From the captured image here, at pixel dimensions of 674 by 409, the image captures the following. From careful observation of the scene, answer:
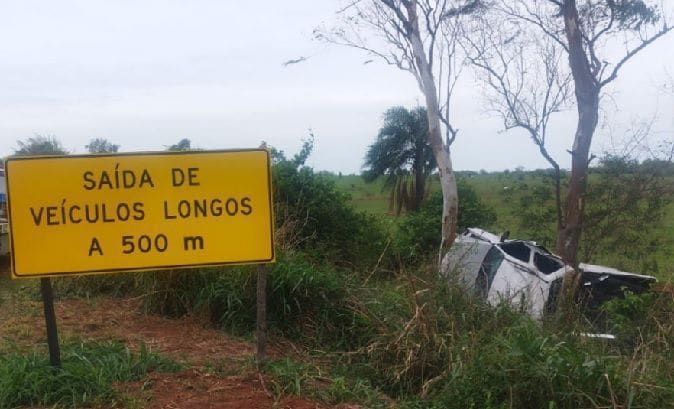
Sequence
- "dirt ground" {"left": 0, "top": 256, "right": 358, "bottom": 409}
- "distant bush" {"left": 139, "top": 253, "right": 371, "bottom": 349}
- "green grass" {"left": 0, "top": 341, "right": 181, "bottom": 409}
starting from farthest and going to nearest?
1. "distant bush" {"left": 139, "top": 253, "right": 371, "bottom": 349}
2. "dirt ground" {"left": 0, "top": 256, "right": 358, "bottom": 409}
3. "green grass" {"left": 0, "top": 341, "right": 181, "bottom": 409}

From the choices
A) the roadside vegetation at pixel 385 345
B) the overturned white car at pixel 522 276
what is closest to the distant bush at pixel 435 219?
the overturned white car at pixel 522 276

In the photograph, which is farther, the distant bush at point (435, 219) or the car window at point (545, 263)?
the distant bush at point (435, 219)

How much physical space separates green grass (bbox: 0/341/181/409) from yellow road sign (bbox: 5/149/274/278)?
0.60 metres

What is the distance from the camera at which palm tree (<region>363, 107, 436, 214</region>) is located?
2061cm

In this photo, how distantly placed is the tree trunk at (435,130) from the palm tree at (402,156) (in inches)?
202

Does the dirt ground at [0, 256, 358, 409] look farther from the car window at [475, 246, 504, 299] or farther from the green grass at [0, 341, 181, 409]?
the car window at [475, 246, 504, 299]

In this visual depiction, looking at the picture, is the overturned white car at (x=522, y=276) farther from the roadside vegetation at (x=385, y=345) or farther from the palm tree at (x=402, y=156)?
the palm tree at (x=402, y=156)

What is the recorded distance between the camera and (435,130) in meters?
14.8

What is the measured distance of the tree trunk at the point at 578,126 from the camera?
13117 millimetres

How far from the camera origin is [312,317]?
651 centimetres

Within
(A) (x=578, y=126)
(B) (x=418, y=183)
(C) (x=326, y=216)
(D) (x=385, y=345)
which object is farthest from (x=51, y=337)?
(B) (x=418, y=183)

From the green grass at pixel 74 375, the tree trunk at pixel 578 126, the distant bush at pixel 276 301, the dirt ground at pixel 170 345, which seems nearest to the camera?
the green grass at pixel 74 375

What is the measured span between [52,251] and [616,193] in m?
11.6

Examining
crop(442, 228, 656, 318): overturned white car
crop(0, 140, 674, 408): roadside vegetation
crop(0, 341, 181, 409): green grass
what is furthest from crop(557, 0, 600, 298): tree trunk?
crop(0, 341, 181, 409): green grass
